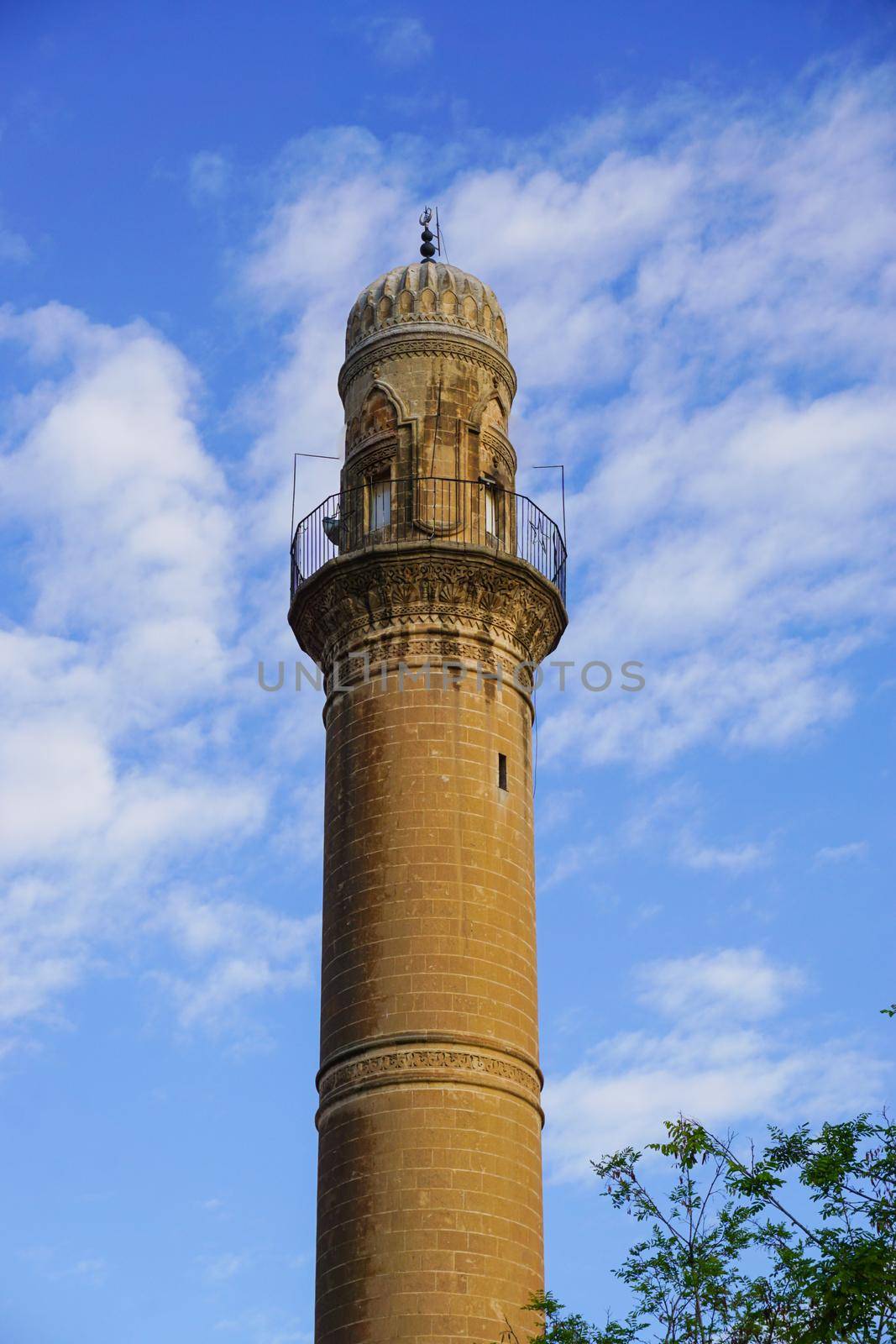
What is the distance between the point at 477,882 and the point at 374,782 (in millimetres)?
2064

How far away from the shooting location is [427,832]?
3088 cm

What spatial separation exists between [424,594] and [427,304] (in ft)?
16.7

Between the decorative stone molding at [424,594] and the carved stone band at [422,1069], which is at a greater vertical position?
the decorative stone molding at [424,594]

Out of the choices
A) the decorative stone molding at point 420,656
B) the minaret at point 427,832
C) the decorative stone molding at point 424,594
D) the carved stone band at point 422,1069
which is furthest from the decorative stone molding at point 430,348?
the carved stone band at point 422,1069

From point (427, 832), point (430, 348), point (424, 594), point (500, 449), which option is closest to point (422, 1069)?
point (427, 832)

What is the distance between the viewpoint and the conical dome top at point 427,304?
35.1m

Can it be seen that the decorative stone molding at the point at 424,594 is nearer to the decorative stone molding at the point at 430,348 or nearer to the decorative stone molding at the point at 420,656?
the decorative stone molding at the point at 420,656

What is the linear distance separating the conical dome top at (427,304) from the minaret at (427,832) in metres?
0.04

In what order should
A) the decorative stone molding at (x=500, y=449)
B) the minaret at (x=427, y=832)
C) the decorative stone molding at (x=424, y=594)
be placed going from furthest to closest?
1. the decorative stone molding at (x=500, y=449)
2. the decorative stone molding at (x=424, y=594)
3. the minaret at (x=427, y=832)

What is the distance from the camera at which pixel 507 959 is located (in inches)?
1207

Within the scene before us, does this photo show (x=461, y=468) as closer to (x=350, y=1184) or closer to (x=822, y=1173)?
(x=350, y=1184)

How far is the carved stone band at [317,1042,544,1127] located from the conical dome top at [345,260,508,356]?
11.5 m

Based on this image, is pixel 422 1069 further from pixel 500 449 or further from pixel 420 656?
pixel 500 449

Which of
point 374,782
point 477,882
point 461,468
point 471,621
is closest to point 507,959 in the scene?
point 477,882
